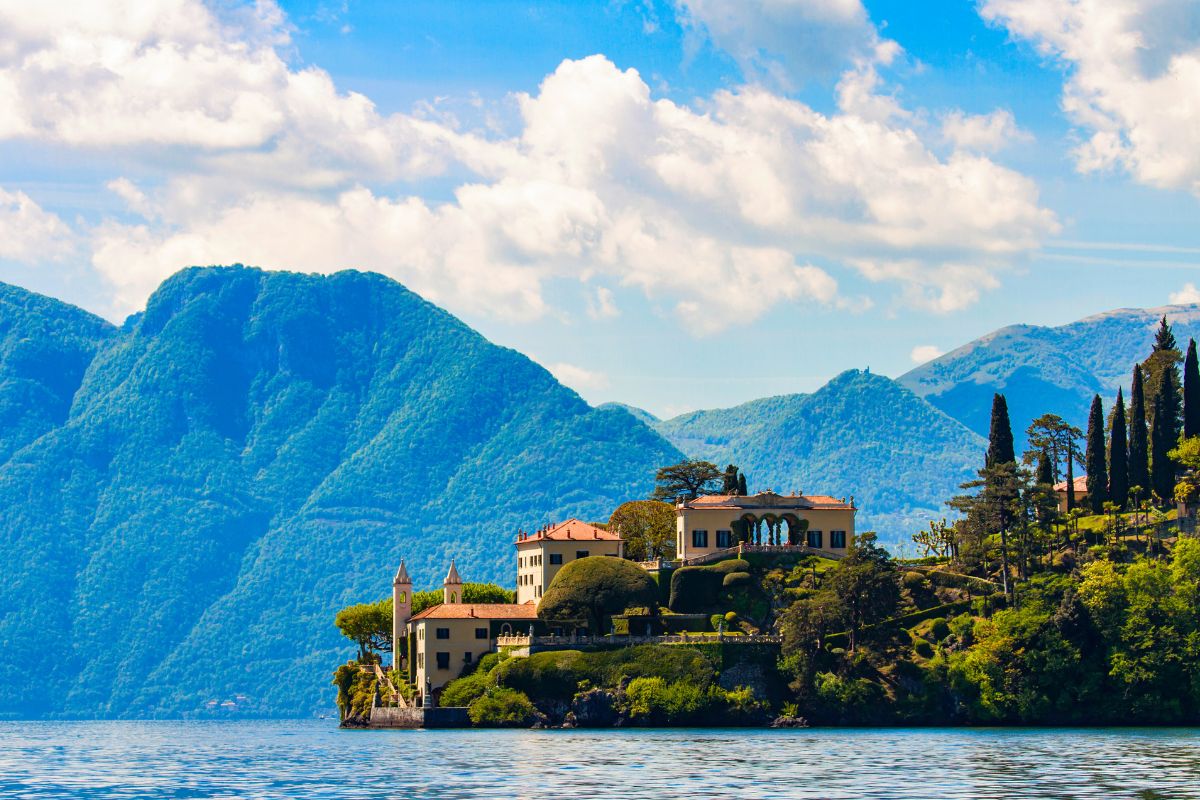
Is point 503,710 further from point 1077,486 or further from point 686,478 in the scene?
point 1077,486

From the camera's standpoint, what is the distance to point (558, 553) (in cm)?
16725

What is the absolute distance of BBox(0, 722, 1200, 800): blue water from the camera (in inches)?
3381

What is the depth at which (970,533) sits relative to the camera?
155250mm

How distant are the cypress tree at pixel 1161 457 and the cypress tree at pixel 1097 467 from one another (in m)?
4.85

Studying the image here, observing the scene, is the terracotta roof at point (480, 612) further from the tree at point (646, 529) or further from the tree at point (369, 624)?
the tree at point (646, 529)

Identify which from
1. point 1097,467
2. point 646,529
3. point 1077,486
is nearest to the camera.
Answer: point 1097,467

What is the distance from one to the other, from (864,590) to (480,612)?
3372cm

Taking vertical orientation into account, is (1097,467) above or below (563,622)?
above

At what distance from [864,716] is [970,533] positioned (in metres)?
20.9

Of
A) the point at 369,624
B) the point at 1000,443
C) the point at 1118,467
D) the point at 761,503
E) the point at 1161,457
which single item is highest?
the point at 1000,443

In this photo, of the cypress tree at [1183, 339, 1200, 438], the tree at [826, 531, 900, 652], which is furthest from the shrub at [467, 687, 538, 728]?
the cypress tree at [1183, 339, 1200, 438]

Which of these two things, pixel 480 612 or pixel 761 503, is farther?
pixel 761 503

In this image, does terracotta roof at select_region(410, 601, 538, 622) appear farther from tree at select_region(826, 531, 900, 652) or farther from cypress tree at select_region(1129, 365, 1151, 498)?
cypress tree at select_region(1129, 365, 1151, 498)

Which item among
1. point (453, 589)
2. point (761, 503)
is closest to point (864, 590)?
point (761, 503)
